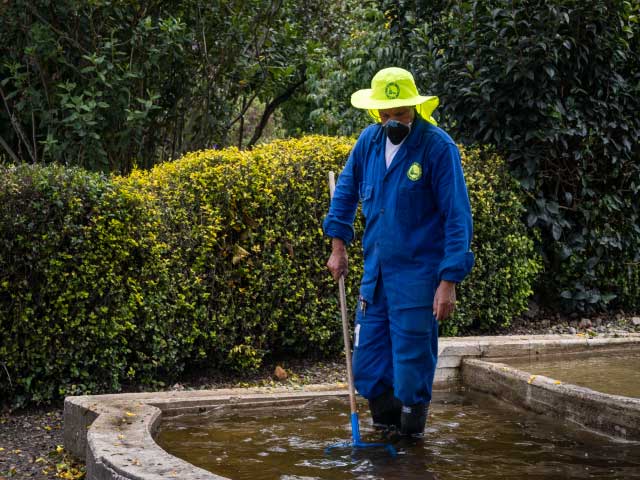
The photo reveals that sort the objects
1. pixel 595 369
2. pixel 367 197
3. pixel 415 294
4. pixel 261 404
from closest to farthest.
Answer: pixel 415 294 < pixel 367 197 < pixel 261 404 < pixel 595 369

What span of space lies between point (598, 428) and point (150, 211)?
3.10 metres

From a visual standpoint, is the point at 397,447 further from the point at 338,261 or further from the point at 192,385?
the point at 192,385

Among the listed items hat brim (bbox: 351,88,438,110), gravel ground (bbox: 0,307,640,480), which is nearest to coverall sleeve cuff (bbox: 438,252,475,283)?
hat brim (bbox: 351,88,438,110)

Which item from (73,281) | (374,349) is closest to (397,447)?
(374,349)

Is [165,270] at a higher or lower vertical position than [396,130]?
lower

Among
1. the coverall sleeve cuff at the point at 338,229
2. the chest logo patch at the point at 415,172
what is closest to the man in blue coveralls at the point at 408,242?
the chest logo patch at the point at 415,172

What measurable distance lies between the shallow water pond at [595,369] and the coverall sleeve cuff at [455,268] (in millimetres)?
1925

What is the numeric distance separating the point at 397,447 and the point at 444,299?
0.88 meters

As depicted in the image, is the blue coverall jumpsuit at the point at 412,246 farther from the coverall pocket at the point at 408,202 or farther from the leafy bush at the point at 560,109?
the leafy bush at the point at 560,109

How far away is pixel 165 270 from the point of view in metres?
5.89

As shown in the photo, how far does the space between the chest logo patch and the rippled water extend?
143 cm

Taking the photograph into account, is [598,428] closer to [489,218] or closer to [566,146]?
[489,218]

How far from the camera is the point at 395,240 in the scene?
458 centimetres

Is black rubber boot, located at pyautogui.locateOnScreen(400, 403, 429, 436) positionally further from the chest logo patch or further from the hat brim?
the hat brim
